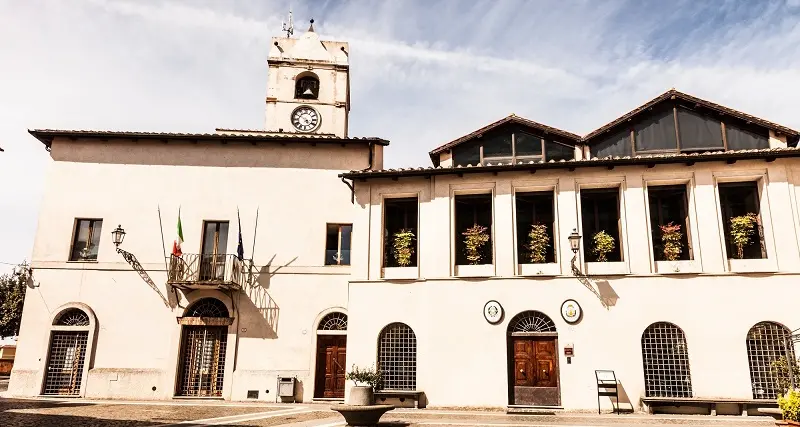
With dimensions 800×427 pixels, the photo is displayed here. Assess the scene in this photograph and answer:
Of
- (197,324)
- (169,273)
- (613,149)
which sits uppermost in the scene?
(613,149)

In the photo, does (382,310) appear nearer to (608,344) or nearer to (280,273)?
(280,273)

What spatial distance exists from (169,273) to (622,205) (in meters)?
14.9

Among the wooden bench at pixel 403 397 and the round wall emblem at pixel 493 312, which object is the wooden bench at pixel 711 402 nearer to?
the round wall emblem at pixel 493 312

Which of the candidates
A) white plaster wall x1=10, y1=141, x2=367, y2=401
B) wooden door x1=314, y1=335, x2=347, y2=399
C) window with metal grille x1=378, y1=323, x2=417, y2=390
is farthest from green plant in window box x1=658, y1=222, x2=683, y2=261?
wooden door x1=314, y1=335, x2=347, y2=399

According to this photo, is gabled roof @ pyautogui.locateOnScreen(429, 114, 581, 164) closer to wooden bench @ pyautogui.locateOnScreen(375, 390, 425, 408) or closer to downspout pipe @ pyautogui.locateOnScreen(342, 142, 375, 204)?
downspout pipe @ pyautogui.locateOnScreen(342, 142, 375, 204)

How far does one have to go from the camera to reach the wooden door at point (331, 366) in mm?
18609

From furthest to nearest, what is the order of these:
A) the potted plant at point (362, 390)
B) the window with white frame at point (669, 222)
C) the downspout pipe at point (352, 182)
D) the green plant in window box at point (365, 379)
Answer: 1. the downspout pipe at point (352, 182)
2. the window with white frame at point (669, 222)
3. the green plant in window box at point (365, 379)
4. the potted plant at point (362, 390)

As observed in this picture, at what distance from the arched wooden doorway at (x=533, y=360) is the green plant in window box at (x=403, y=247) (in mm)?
3868

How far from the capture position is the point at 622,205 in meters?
17.1

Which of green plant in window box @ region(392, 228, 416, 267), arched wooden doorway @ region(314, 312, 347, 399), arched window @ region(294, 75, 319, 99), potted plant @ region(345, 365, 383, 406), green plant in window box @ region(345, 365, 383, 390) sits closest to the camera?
potted plant @ region(345, 365, 383, 406)

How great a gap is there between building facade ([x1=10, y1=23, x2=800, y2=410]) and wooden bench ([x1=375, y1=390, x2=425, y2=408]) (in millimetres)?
73

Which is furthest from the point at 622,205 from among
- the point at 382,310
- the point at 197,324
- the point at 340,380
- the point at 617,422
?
the point at 197,324

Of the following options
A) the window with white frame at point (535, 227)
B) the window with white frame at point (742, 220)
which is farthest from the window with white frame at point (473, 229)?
the window with white frame at point (742, 220)

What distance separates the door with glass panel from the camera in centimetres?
1914
